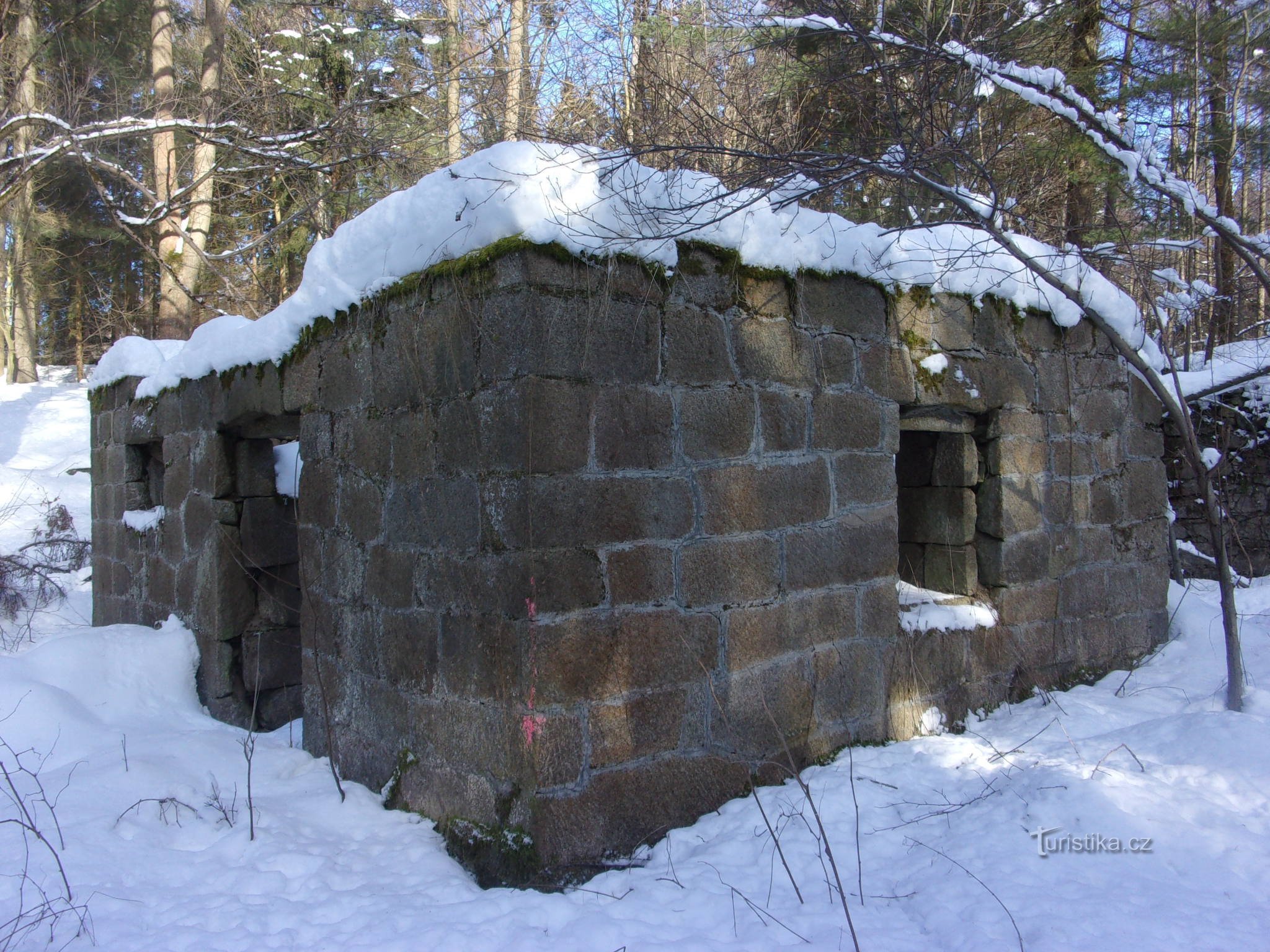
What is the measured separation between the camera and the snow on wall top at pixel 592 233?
8.29 feet

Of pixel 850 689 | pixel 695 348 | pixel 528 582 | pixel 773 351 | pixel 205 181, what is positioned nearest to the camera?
pixel 528 582

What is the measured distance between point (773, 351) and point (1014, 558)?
1809mm

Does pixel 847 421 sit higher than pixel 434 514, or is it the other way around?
pixel 847 421

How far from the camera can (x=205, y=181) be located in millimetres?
10961

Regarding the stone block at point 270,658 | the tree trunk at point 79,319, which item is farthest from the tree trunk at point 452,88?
the tree trunk at point 79,319

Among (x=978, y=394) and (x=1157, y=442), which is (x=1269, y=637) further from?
(x=978, y=394)

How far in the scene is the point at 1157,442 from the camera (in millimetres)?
4773

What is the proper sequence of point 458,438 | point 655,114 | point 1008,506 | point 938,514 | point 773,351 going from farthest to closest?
point 655,114, point 938,514, point 1008,506, point 773,351, point 458,438

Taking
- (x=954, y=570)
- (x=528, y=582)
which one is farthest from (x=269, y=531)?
(x=954, y=570)

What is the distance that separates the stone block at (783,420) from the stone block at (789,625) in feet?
1.85

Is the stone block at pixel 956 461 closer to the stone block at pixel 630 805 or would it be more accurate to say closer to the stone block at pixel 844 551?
the stone block at pixel 844 551

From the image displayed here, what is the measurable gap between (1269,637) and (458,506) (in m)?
4.58

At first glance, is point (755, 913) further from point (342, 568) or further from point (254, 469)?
point (254, 469)

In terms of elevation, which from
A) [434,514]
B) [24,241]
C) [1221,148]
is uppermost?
[24,241]
